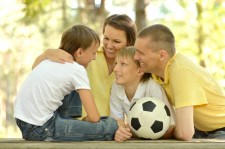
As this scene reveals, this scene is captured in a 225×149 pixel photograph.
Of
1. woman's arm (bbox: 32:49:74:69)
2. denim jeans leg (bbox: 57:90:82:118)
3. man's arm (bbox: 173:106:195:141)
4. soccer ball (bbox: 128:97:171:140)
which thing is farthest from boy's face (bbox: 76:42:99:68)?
man's arm (bbox: 173:106:195:141)

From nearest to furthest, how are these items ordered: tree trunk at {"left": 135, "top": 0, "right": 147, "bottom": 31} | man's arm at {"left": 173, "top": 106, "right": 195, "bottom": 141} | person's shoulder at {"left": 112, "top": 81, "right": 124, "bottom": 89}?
1. man's arm at {"left": 173, "top": 106, "right": 195, "bottom": 141}
2. person's shoulder at {"left": 112, "top": 81, "right": 124, "bottom": 89}
3. tree trunk at {"left": 135, "top": 0, "right": 147, "bottom": 31}

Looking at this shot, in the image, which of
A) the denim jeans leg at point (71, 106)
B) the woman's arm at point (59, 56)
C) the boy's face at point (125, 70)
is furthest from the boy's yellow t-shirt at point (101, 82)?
the woman's arm at point (59, 56)

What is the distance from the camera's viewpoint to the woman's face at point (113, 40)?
187 inches

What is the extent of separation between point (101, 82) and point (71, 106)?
67 cm

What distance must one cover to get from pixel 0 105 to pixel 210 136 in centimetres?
1189

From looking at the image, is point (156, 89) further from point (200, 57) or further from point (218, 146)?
point (200, 57)

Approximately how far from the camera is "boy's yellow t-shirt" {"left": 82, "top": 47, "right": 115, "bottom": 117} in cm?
477

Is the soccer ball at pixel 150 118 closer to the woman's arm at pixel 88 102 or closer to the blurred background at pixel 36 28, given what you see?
the woman's arm at pixel 88 102

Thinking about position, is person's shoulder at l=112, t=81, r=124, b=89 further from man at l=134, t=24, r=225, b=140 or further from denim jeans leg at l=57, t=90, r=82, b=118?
denim jeans leg at l=57, t=90, r=82, b=118

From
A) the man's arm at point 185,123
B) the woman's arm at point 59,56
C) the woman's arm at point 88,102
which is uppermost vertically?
the woman's arm at point 59,56

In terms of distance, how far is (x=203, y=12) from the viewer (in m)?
10.2

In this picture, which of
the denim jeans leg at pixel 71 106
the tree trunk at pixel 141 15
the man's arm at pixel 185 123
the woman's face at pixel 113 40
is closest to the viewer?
the man's arm at pixel 185 123

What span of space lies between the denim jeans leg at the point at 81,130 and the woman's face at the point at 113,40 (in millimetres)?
947

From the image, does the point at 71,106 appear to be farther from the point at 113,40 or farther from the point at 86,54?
the point at 113,40
